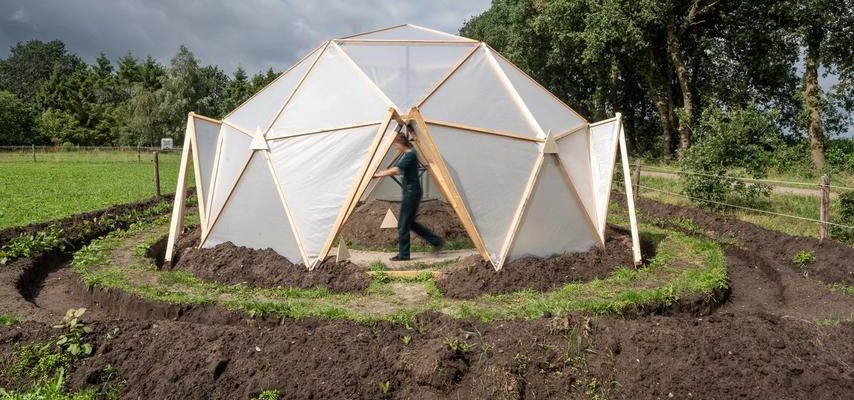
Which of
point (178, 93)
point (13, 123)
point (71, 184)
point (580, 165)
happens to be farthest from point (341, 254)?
point (13, 123)

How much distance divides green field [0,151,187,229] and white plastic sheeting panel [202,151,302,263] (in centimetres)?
604

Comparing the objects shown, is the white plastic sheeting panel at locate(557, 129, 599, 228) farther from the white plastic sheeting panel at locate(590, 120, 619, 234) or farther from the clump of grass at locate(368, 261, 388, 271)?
the clump of grass at locate(368, 261, 388, 271)

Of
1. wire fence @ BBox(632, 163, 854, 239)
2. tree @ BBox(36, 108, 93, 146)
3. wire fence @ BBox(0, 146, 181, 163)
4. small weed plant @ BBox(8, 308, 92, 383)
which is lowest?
small weed plant @ BBox(8, 308, 92, 383)

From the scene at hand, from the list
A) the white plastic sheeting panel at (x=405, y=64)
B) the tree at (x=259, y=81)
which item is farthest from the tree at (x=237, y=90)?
the white plastic sheeting panel at (x=405, y=64)

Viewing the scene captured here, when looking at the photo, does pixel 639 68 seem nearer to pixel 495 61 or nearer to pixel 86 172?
pixel 495 61

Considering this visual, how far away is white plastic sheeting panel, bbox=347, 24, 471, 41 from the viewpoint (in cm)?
1066

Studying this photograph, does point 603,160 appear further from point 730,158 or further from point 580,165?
point 730,158

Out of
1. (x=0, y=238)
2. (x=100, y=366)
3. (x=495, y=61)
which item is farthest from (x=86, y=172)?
(x=100, y=366)

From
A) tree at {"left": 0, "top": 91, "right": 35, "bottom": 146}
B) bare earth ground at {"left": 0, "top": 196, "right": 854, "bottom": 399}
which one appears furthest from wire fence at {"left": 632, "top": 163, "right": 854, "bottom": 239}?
tree at {"left": 0, "top": 91, "right": 35, "bottom": 146}

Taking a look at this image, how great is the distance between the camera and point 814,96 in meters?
21.6

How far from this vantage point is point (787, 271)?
8758 millimetres

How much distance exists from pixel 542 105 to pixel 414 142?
2237 mm

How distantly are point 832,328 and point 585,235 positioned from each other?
160 inches

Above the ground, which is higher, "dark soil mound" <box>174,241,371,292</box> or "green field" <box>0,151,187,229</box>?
"green field" <box>0,151,187,229</box>
